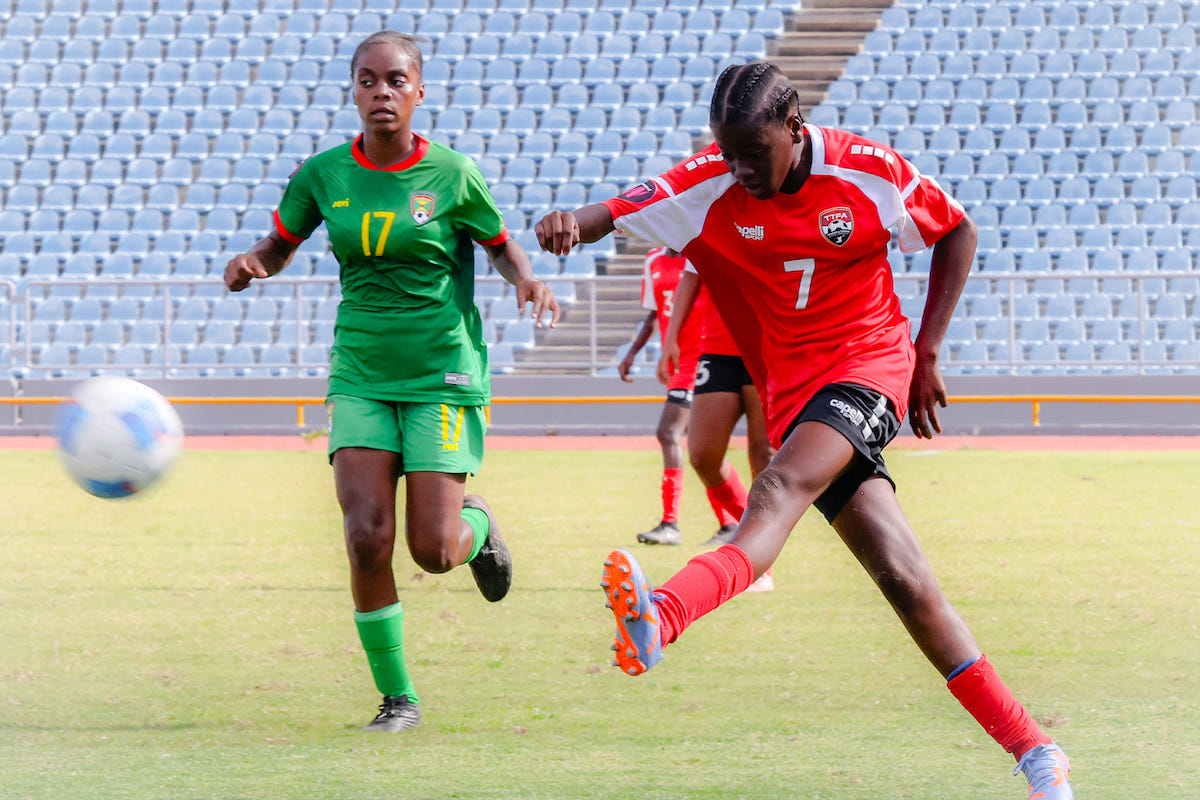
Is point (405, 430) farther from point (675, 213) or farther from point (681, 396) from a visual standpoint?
point (681, 396)

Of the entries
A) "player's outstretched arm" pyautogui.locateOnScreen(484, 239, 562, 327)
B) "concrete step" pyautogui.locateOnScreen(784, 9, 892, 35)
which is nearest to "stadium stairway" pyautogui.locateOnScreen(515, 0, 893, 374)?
"concrete step" pyautogui.locateOnScreen(784, 9, 892, 35)

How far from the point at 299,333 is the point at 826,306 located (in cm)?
1486

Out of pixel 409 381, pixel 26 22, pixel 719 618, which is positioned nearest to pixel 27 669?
pixel 409 381

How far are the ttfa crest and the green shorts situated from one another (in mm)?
1518

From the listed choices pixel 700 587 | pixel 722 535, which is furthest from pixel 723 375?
pixel 700 587

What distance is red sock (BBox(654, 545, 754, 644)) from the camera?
309cm

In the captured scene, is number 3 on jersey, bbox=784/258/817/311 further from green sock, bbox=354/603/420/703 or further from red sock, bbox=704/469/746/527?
red sock, bbox=704/469/746/527

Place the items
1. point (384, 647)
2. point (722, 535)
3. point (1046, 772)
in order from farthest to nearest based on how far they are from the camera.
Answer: point (722, 535) < point (384, 647) < point (1046, 772)

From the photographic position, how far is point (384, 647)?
453cm

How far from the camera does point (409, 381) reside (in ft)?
15.2

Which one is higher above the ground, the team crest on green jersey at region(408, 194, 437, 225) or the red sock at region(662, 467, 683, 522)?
the team crest on green jersey at region(408, 194, 437, 225)

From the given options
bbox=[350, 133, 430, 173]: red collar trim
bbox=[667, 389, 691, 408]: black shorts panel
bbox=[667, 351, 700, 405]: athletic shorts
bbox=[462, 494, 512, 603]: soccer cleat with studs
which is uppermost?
bbox=[350, 133, 430, 173]: red collar trim

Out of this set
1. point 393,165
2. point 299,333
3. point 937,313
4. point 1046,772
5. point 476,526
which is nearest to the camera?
point 1046,772

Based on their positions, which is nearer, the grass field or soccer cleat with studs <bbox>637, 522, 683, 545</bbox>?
the grass field
